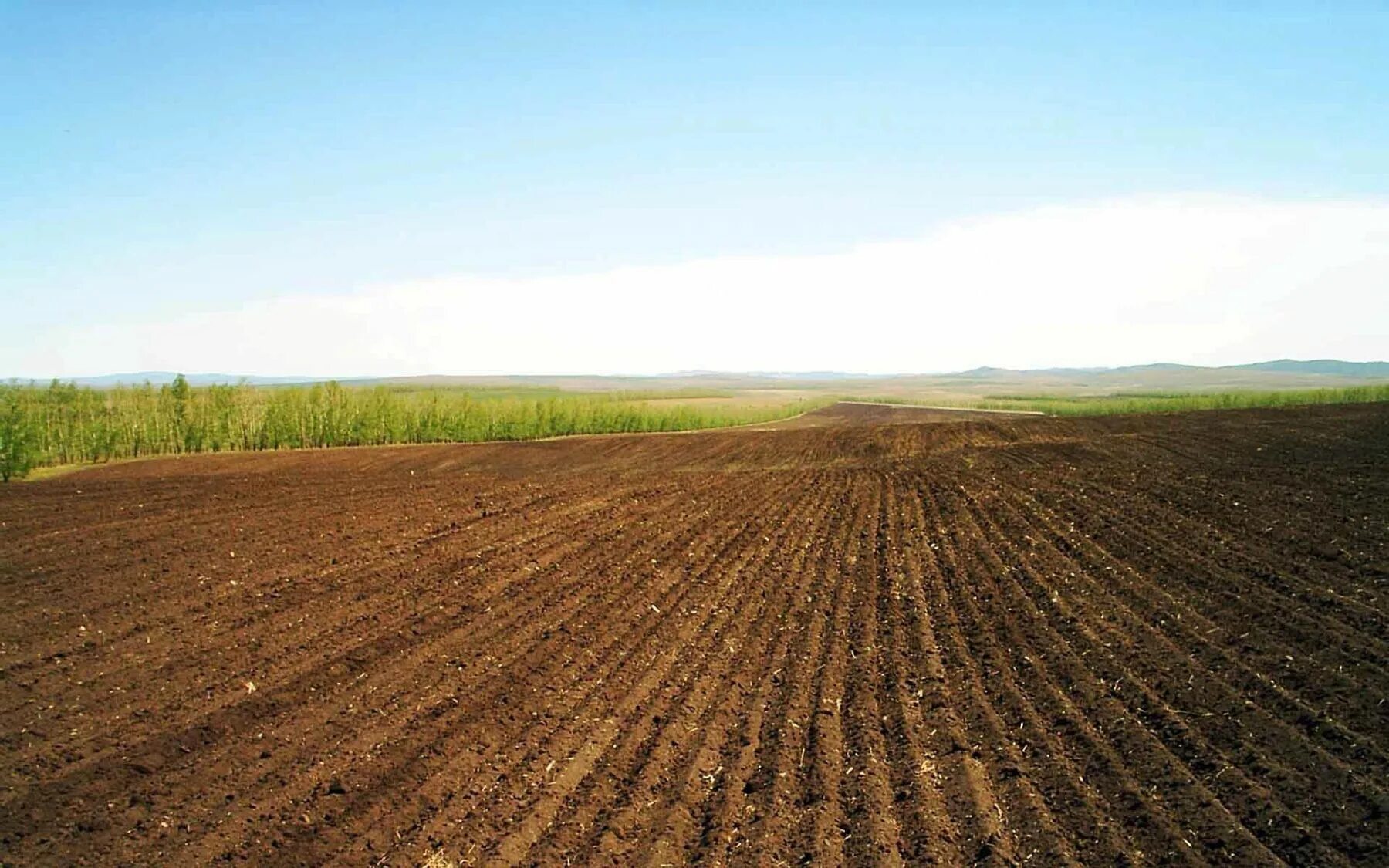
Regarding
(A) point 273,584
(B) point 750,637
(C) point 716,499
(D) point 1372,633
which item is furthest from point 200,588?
(D) point 1372,633

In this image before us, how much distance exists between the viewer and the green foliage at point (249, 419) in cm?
2897

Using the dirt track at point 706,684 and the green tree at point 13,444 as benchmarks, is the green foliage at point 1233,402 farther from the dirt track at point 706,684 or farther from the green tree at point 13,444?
the green tree at point 13,444

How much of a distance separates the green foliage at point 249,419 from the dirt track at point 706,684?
15145mm

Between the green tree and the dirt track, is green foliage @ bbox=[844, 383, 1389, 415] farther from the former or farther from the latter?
the green tree

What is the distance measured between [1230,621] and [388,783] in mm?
8794

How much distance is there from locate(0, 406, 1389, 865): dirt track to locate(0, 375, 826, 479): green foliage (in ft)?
49.7

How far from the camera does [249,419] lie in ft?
114

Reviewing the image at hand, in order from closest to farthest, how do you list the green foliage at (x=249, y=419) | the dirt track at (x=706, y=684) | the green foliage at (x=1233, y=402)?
the dirt track at (x=706, y=684)
the green foliage at (x=249, y=419)
the green foliage at (x=1233, y=402)

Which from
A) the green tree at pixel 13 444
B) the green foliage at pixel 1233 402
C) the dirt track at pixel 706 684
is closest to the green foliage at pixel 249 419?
the green tree at pixel 13 444

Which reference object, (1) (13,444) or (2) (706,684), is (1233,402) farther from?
(1) (13,444)

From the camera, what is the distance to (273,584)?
37.3 feet

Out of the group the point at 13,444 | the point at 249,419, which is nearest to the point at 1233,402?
the point at 249,419

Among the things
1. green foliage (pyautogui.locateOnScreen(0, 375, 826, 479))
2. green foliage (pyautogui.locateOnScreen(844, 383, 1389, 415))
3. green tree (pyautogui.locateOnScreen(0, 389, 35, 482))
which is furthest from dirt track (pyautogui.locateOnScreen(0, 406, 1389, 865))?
green foliage (pyautogui.locateOnScreen(844, 383, 1389, 415))

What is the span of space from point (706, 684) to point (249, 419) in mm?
32832
